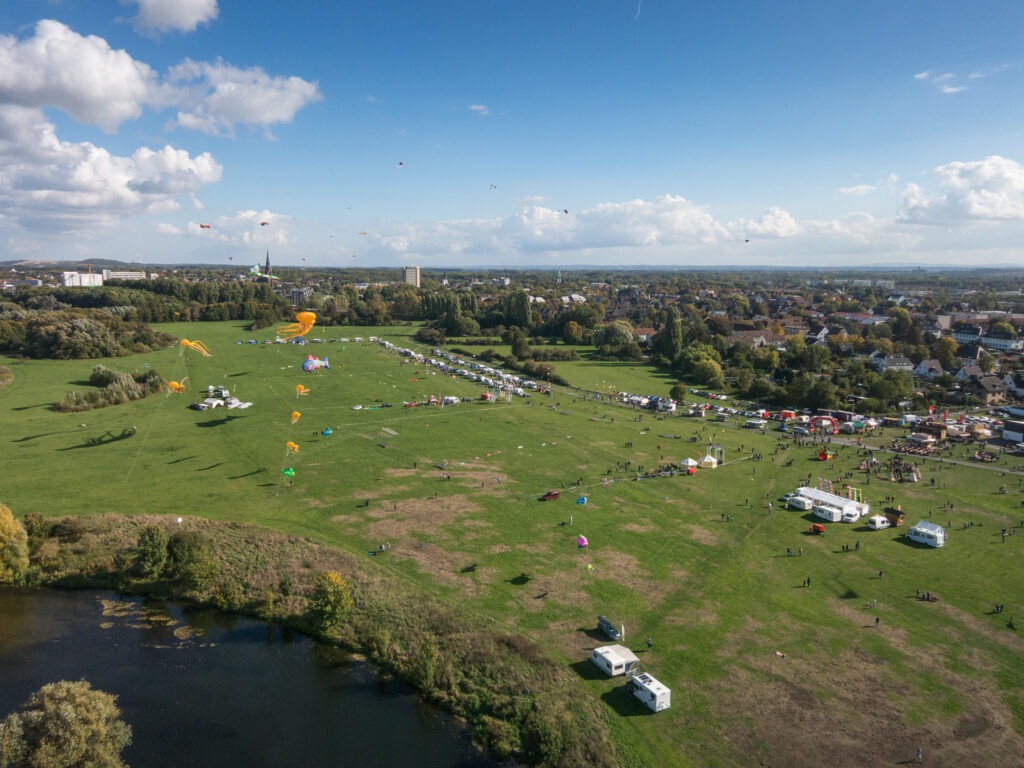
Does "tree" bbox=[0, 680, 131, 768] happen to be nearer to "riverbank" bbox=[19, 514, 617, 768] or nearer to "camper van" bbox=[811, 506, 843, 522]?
"riverbank" bbox=[19, 514, 617, 768]

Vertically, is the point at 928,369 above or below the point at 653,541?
above

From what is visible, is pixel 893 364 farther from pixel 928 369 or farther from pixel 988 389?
pixel 988 389

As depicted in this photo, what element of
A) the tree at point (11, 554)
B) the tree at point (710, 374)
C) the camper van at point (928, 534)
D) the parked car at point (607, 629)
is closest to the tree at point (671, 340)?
the tree at point (710, 374)

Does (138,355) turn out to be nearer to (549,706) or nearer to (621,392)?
(621,392)

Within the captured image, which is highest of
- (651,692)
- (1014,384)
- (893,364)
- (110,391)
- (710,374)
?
(893,364)

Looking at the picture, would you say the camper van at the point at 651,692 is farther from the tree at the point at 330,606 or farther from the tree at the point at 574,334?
the tree at the point at 574,334

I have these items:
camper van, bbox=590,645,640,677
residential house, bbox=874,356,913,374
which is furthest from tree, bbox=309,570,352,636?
residential house, bbox=874,356,913,374

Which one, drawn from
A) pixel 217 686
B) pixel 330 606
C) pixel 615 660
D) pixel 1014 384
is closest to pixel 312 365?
pixel 330 606
